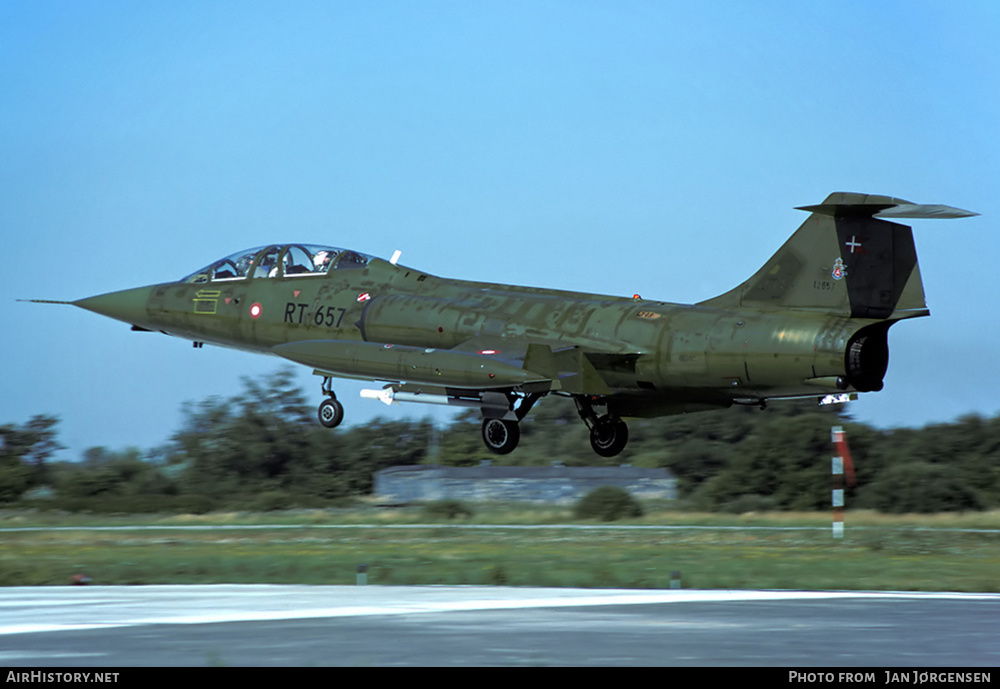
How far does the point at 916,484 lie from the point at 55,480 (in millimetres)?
39028

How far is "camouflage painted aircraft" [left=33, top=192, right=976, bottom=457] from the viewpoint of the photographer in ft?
67.6

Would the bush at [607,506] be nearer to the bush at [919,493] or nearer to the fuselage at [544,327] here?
the bush at [919,493]

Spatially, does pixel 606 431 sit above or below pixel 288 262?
below

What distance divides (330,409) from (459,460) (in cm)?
4632

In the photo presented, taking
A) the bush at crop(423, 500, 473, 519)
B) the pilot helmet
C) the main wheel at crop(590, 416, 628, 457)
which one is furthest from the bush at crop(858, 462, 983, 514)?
the pilot helmet

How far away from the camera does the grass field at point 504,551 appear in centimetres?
2870

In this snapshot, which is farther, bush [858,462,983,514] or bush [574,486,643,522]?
bush [858,462,983,514]

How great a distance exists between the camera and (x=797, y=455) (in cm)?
6400

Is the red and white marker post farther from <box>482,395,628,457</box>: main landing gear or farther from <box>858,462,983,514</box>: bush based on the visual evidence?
<box>858,462,983,514</box>: bush

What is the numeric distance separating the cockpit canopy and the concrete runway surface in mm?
6233

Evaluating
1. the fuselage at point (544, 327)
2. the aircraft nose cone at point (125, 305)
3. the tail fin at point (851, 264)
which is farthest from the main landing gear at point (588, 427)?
the aircraft nose cone at point (125, 305)

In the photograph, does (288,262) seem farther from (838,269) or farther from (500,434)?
(838,269)

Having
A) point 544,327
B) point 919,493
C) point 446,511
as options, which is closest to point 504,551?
point 544,327

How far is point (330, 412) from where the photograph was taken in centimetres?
2397
